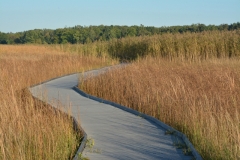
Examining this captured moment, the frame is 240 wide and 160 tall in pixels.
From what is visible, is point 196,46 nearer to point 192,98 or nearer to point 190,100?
point 192,98

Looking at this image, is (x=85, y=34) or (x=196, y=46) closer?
(x=196, y=46)

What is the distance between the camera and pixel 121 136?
20.9 feet

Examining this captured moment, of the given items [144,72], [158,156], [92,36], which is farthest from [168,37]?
[92,36]

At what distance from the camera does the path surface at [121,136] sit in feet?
17.8

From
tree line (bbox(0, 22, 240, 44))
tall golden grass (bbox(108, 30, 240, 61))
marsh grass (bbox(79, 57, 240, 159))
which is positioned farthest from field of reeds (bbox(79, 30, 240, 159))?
tree line (bbox(0, 22, 240, 44))

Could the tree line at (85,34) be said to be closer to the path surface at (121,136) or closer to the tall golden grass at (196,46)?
the tall golden grass at (196,46)

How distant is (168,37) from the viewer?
2172cm

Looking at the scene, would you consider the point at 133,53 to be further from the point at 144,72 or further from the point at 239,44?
the point at 144,72

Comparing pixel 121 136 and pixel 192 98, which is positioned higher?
pixel 192 98

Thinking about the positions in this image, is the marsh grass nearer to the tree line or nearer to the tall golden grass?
the tall golden grass

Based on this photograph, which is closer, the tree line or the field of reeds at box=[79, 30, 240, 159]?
the field of reeds at box=[79, 30, 240, 159]

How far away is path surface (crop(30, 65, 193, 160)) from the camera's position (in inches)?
214

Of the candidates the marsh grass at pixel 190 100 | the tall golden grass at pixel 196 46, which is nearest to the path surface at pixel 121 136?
the marsh grass at pixel 190 100

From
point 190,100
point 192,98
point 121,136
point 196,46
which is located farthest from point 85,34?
point 121,136
